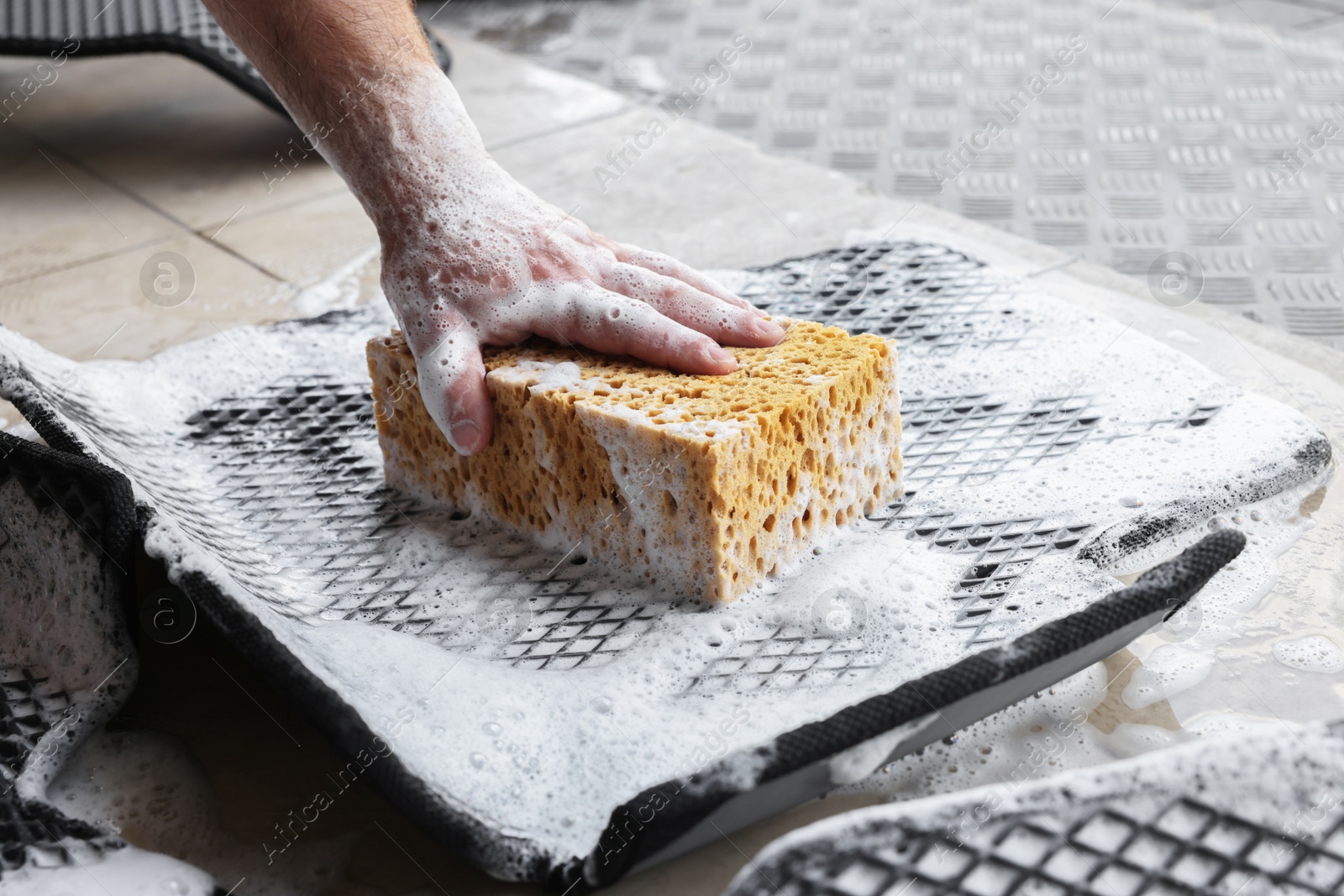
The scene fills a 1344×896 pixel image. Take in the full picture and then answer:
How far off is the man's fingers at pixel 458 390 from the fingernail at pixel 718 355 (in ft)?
0.97

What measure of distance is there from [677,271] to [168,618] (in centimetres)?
82

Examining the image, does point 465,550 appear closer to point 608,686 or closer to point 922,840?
point 608,686

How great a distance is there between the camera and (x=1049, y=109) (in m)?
3.23

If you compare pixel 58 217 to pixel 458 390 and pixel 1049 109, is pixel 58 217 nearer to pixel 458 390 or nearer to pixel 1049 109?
pixel 458 390

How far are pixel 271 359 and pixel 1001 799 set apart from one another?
159 cm

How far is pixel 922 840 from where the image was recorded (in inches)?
40.7

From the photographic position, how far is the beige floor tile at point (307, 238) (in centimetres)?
271

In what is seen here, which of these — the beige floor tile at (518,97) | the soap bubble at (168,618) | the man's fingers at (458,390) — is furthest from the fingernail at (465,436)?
the beige floor tile at (518,97)

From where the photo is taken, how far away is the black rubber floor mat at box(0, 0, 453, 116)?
308cm
